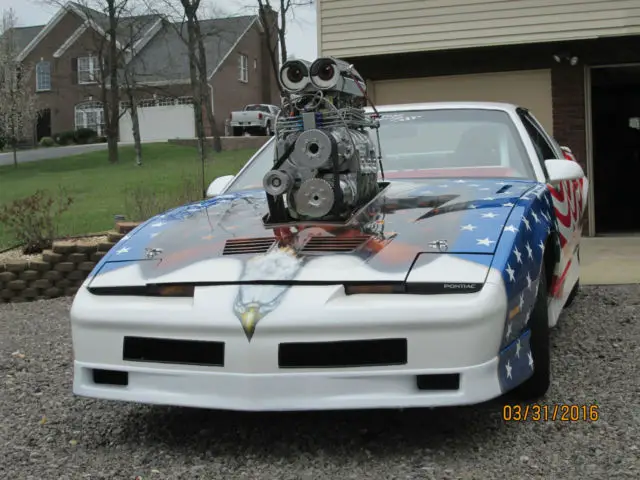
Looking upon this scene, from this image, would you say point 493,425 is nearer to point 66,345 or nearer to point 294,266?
point 294,266

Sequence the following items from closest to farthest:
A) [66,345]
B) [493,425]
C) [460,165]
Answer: [493,425] < [460,165] < [66,345]

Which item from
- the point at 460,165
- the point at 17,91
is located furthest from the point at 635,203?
the point at 17,91

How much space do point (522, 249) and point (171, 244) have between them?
1.48 m

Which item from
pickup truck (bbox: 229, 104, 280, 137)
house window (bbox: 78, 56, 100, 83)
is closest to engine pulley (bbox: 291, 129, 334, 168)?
pickup truck (bbox: 229, 104, 280, 137)

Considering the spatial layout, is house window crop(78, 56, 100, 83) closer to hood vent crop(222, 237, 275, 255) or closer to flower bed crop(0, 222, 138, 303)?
flower bed crop(0, 222, 138, 303)

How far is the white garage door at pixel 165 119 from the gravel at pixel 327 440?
36.5 m

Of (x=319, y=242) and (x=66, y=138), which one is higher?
(x=66, y=138)

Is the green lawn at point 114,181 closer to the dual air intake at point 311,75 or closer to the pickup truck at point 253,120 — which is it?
the pickup truck at point 253,120

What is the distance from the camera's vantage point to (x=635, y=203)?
535 inches

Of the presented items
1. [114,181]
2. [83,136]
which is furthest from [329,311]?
[83,136]

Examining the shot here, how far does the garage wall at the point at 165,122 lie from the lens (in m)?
40.1

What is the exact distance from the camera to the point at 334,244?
328cm

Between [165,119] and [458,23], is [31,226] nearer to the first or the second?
[458,23]
